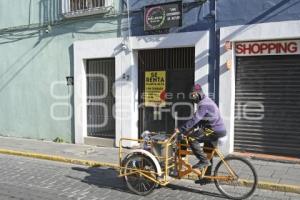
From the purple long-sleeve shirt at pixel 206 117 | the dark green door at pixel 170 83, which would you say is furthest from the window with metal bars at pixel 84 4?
the purple long-sleeve shirt at pixel 206 117

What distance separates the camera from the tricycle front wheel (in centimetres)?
758

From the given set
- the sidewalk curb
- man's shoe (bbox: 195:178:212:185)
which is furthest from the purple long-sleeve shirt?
the sidewalk curb

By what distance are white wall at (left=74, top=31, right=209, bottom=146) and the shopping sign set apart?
0.83 meters

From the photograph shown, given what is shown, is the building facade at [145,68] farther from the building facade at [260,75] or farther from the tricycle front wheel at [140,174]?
the tricycle front wheel at [140,174]

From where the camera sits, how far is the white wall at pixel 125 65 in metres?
10.6

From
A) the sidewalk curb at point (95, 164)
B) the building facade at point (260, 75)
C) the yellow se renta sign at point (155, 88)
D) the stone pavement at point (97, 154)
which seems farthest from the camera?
the yellow se renta sign at point (155, 88)

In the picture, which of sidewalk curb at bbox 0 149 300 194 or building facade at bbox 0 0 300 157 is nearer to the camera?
sidewalk curb at bbox 0 149 300 194

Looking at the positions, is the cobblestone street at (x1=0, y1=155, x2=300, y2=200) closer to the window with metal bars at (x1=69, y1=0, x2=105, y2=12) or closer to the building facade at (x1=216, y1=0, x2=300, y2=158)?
the building facade at (x1=216, y1=0, x2=300, y2=158)

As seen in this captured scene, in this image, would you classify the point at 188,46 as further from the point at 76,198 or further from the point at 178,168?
the point at 76,198

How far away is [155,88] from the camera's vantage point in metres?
11.7

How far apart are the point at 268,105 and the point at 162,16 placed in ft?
11.0

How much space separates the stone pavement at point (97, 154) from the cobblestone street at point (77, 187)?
2.21 ft

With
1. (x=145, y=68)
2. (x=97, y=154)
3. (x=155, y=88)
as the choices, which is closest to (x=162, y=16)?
(x=145, y=68)

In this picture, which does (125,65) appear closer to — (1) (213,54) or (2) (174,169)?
(1) (213,54)
